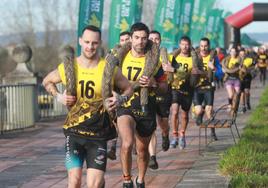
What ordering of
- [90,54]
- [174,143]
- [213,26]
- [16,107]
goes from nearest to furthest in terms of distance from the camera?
[90,54]
[174,143]
[16,107]
[213,26]

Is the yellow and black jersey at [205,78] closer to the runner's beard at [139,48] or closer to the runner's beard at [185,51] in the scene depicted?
the runner's beard at [185,51]

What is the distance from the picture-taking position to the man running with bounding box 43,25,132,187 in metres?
6.18

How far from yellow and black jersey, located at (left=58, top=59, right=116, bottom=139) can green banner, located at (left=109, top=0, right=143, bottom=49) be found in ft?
38.2

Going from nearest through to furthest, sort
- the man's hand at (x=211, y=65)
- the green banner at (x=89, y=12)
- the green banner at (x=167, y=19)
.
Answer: the man's hand at (x=211, y=65) < the green banner at (x=89, y=12) < the green banner at (x=167, y=19)

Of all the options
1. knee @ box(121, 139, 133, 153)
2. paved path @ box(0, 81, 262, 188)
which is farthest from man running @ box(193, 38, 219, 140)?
knee @ box(121, 139, 133, 153)

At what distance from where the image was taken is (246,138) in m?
11.7

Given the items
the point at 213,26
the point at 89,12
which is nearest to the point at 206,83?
the point at 89,12

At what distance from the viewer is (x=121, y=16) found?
1825 centimetres

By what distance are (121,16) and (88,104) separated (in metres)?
12.1

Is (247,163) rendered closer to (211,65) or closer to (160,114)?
(160,114)

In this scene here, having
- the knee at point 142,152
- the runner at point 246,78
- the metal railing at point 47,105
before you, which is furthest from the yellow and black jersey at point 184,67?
the metal railing at point 47,105

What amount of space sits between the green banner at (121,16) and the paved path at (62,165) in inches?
163

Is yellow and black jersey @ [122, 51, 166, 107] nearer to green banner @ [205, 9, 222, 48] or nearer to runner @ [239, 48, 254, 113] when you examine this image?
runner @ [239, 48, 254, 113]

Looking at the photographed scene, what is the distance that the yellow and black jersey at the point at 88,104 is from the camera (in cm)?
623
